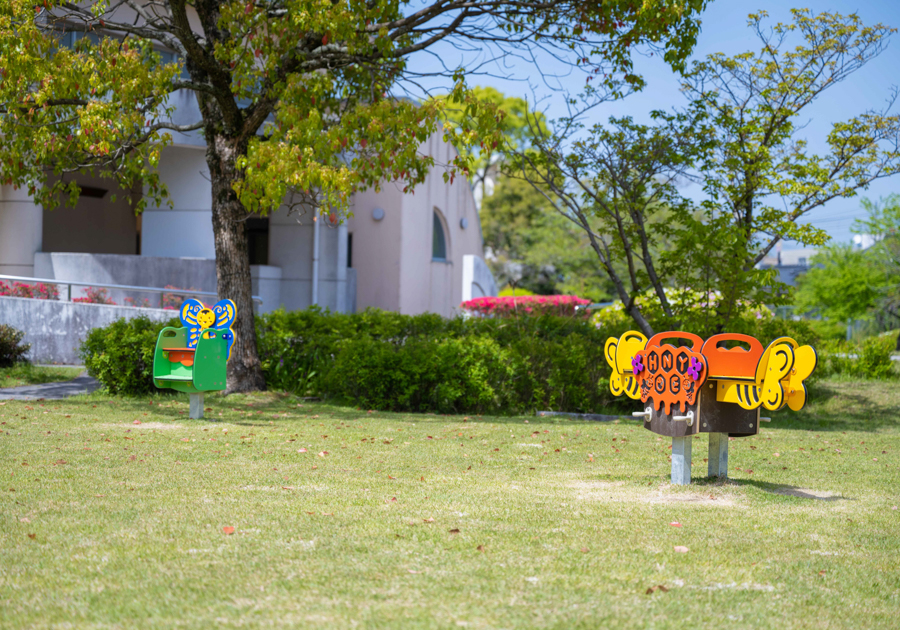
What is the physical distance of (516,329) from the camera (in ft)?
41.0

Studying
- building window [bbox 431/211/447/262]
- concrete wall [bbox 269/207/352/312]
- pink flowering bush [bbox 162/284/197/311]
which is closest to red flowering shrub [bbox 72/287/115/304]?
pink flowering bush [bbox 162/284/197/311]

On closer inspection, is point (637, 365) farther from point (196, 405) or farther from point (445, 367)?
point (196, 405)

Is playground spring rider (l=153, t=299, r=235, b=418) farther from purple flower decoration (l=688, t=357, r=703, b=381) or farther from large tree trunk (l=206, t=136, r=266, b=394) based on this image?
purple flower decoration (l=688, t=357, r=703, b=381)

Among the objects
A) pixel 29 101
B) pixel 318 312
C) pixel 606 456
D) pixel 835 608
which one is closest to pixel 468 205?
pixel 318 312

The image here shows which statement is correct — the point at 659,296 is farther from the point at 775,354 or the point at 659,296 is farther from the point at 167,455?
the point at 167,455

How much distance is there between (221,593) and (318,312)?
1014 centimetres

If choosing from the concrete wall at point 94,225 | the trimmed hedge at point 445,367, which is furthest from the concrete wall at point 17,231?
the trimmed hedge at point 445,367

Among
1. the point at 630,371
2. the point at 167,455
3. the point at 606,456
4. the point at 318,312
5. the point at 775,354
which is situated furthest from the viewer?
the point at 318,312

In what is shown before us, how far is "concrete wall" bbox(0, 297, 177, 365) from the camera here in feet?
49.9

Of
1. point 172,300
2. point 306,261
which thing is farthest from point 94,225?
point 172,300

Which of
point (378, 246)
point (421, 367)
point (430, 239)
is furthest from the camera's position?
point (430, 239)

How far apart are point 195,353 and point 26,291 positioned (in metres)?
Answer: 8.26

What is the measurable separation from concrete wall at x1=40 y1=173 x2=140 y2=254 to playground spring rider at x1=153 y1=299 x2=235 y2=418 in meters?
14.9

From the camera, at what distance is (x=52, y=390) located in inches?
468
